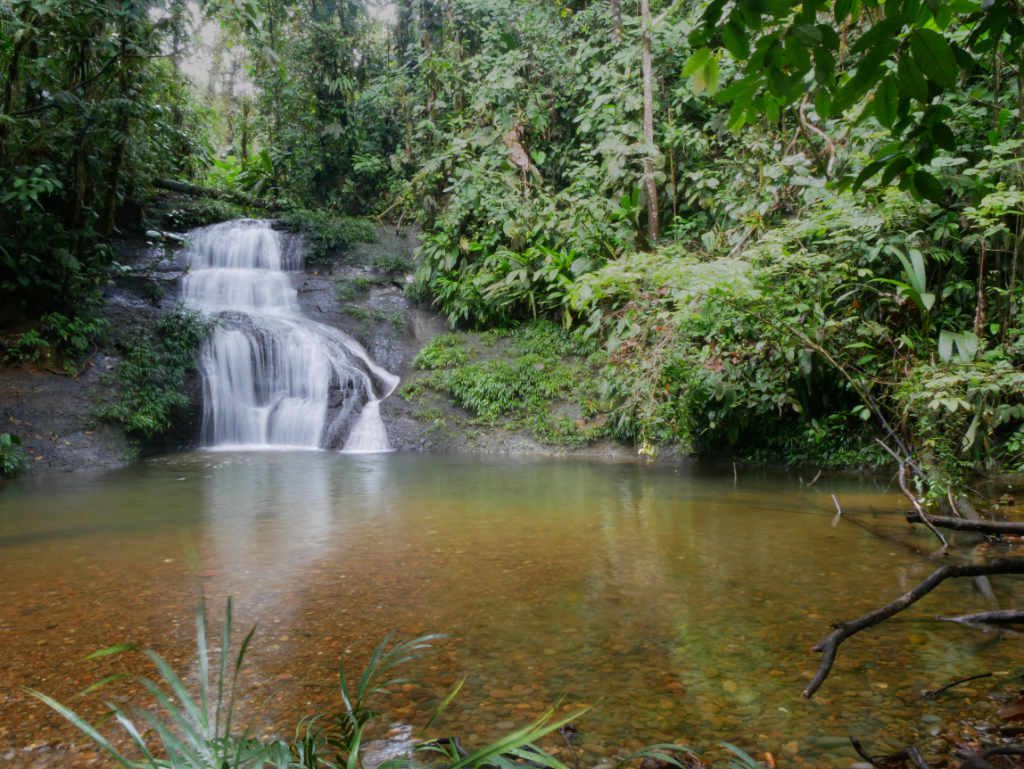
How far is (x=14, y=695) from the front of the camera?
7.54ft

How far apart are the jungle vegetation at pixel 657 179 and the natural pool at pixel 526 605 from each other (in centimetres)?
156

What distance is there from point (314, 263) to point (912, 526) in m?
13.2

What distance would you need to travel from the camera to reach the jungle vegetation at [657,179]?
1834 mm

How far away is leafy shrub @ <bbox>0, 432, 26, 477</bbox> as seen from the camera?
26.9 ft

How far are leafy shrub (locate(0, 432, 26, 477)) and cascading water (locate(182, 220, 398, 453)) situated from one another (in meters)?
2.69

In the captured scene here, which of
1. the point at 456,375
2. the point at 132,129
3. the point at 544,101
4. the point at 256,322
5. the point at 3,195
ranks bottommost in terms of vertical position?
the point at 456,375

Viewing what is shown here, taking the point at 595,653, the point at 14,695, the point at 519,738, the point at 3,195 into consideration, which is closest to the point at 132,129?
the point at 3,195

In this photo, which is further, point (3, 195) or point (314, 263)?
point (314, 263)

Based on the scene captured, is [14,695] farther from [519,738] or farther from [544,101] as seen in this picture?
[544,101]

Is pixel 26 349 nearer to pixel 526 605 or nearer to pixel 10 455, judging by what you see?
pixel 10 455

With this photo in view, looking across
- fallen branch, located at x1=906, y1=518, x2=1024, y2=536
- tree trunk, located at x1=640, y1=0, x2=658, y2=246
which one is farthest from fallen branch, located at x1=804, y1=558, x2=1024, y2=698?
tree trunk, located at x1=640, y1=0, x2=658, y2=246

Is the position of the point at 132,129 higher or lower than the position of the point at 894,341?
higher

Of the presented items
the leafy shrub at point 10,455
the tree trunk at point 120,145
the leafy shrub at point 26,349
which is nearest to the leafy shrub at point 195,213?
the tree trunk at point 120,145

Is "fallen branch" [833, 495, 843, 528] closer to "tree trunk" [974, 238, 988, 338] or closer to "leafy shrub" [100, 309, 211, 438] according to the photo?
"tree trunk" [974, 238, 988, 338]
